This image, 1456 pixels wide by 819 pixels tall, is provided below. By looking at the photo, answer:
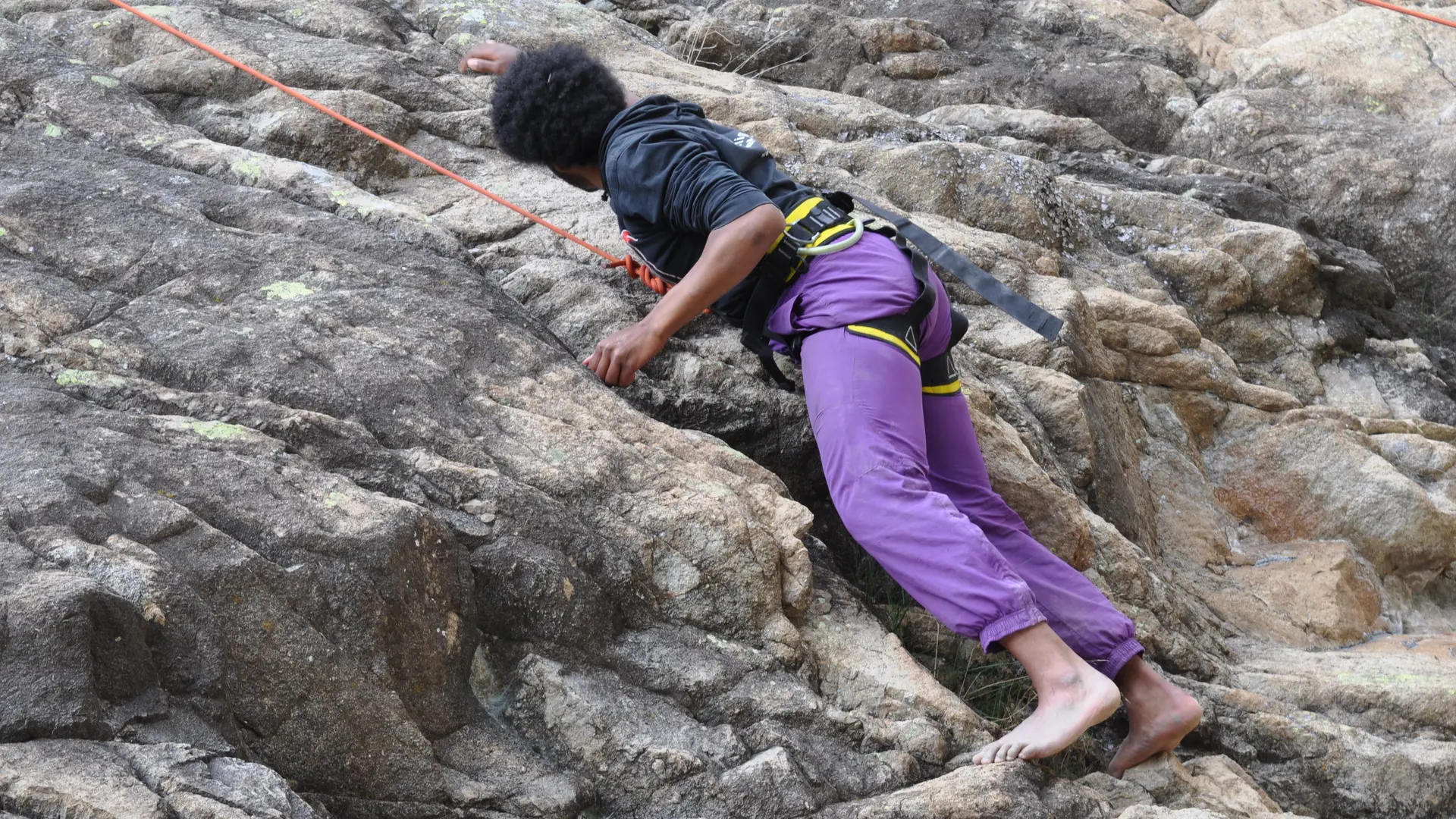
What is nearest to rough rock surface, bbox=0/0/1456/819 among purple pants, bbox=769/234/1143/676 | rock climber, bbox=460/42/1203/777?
rock climber, bbox=460/42/1203/777

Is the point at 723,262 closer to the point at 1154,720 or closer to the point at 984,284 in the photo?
the point at 984,284

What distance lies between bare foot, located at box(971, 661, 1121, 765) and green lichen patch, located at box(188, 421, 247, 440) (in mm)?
2290

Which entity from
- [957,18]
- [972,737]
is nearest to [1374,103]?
[957,18]

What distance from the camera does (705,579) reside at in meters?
3.76

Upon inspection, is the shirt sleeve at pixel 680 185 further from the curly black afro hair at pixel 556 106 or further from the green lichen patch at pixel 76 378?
the green lichen patch at pixel 76 378

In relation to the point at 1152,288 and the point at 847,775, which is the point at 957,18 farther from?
the point at 847,775

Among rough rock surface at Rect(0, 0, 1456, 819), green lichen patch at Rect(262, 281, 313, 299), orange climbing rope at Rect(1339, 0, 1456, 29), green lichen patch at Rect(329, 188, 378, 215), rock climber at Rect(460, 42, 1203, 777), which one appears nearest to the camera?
rough rock surface at Rect(0, 0, 1456, 819)

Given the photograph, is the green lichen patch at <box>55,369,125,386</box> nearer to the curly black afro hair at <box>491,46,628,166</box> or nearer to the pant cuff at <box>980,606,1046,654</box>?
the curly black afro hair at <box>491,46,628,166</box>

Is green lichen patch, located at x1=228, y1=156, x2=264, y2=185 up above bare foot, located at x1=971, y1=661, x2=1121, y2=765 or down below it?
above

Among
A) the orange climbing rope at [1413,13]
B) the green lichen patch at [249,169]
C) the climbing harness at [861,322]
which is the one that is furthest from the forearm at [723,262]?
the orange climbing rope at [1413,13]

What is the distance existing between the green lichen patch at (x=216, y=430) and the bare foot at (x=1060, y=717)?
7.51 ft

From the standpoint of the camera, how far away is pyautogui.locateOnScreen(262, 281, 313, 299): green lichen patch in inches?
166

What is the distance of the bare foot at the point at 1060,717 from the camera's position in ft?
11.4

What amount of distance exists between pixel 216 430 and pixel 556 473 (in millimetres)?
988
